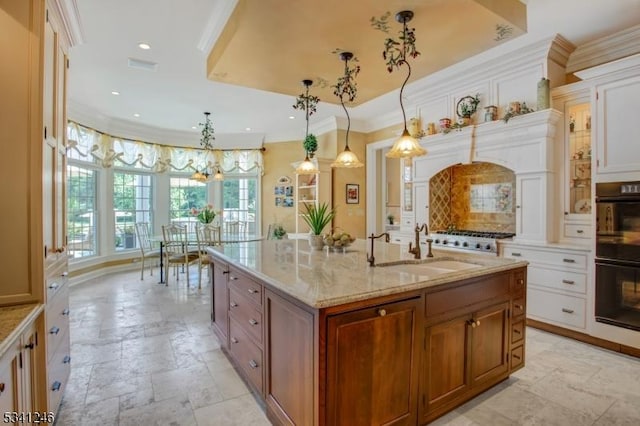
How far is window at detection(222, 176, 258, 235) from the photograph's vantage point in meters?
7.75

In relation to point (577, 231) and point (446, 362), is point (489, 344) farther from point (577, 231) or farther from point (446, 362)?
point (577, 231)

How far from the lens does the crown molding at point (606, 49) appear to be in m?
3.13

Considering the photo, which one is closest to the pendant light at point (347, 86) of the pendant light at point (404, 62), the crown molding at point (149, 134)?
the pendant light at point (404, 62)

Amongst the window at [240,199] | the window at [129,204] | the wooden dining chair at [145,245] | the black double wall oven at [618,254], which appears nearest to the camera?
the black double wall oven at [618,254]

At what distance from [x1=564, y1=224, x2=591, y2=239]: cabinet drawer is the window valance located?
19.2 feet

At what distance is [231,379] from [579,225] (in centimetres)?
378

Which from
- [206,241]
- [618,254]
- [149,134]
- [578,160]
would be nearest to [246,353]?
[618,254]

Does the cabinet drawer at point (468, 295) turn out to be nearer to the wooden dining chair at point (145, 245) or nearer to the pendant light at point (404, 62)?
the pendant light at point (404, 62)

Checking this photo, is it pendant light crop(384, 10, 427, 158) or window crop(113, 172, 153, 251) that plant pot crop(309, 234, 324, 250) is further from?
window crop(113, 172, 153, 251)

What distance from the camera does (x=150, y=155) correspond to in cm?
687

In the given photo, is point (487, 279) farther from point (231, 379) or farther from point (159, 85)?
point (159, 85)

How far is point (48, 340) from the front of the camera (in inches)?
70.2

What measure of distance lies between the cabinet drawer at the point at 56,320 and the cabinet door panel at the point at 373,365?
158 cm

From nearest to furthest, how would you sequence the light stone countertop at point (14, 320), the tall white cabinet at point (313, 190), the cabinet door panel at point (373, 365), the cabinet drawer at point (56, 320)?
the light stone countertop at point (14, 320), the cabinet door panel at point (373, 365), the cabinet drawer at point (56, 320), the tall white cabinet at point (313, 190)
